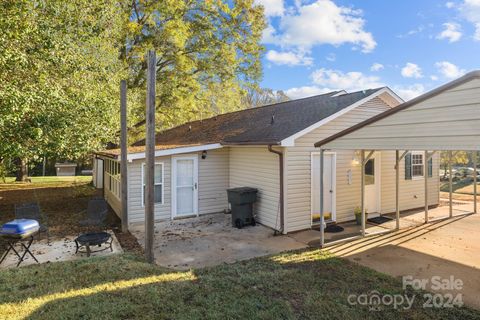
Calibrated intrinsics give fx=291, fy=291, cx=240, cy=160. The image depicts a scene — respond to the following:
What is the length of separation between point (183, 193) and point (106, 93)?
14.7 feet

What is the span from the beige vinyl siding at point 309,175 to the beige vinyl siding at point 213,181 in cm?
321

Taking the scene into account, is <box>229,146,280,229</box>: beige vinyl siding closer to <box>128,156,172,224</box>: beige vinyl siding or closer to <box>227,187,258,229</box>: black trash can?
<box>227,187,258,229</box>: black trash can

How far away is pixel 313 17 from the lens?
13.7m

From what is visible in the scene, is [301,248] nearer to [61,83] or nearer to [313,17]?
[61,83]

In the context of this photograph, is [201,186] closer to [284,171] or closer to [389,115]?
[284,171]

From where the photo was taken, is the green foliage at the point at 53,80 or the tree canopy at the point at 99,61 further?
the tree canopy at the point at 99,61

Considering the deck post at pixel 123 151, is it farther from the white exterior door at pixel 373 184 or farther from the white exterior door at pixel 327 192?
the white exterior door at pixel 373 184

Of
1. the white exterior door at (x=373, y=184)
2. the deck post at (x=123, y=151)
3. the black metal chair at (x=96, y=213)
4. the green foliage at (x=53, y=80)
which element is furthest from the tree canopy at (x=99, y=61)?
the white exterior door at (x=373, y=184)

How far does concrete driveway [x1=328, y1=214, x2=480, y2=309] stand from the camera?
18.1ft

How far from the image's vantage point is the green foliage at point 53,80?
710cm

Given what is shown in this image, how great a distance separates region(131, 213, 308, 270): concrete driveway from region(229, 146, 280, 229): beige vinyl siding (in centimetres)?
47

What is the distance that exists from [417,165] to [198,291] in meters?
10.1

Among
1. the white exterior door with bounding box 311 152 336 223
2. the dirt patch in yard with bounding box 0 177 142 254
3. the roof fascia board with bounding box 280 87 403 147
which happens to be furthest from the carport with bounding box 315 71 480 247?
the dirt patch in yard with bounding box 0 177 142 254

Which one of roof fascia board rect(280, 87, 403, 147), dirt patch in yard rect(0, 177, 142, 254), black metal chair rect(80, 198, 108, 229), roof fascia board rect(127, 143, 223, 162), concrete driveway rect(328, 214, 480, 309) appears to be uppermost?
roof fascia board rect(280, 87, 403, 147)
